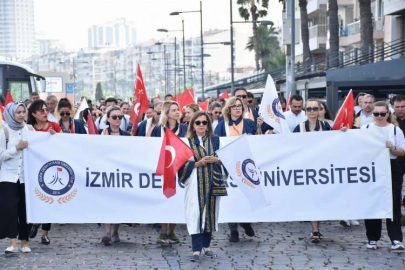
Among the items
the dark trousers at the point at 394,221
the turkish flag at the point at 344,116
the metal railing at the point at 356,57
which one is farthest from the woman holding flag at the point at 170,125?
the metal railing at the point at 356,57

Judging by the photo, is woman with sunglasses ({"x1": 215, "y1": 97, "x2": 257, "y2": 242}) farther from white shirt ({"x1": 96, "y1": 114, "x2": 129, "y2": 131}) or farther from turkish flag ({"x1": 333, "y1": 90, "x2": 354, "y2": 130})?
white shirt ({"x1": 96, "y1": 114, "x2": 129, "y2": 131})

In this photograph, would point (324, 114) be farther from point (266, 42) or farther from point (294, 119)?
point (266, 42)

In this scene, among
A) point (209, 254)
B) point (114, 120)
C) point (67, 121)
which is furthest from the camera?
point (67, 121)

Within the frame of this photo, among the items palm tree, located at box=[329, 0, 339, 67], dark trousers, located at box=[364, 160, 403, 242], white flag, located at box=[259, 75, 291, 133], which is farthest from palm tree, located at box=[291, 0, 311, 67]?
dark trousers, located at box=[364, 160, 403, 242]

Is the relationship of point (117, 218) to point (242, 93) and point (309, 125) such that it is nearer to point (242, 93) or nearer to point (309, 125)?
point (309, 125)

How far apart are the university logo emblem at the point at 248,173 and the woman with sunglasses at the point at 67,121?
3239 mm

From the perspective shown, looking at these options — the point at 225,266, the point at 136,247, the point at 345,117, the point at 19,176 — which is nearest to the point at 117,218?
the point at 136,247

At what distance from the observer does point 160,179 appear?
10391mm

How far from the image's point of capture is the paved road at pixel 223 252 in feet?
29.4

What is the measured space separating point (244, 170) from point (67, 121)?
11.2ft

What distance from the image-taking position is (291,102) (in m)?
12.9

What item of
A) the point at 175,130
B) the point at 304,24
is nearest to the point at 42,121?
the point at 175,130

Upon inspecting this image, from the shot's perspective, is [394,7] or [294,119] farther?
[394,7]

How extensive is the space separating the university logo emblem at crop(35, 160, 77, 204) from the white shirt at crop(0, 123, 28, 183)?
0.33 m
